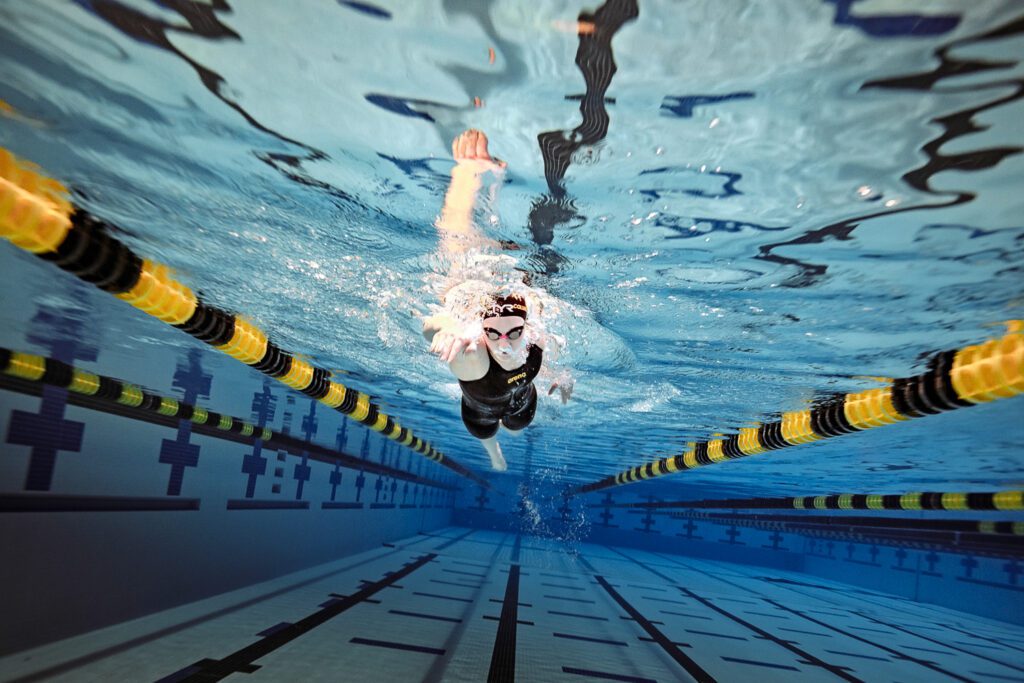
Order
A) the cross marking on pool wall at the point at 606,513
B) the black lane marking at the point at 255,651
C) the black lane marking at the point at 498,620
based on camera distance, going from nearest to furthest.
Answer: the black lane marking at the point at 255,651 < the black lane marking at the point at 498,620 < the cross marking on pool wall at the point at 606,513

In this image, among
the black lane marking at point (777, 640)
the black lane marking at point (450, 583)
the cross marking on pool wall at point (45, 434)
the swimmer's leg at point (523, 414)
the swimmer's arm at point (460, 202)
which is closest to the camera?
the swimmer's arm at point (460, 202)

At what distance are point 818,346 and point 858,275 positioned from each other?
171 cm

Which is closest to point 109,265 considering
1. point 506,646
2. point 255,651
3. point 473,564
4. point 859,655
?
point 255,651

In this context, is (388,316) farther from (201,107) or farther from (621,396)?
(621,396)

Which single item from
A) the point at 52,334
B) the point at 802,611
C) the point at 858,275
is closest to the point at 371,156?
the point at 858,275

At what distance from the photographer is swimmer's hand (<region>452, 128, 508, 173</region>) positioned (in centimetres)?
314

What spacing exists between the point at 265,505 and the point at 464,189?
7.63 m

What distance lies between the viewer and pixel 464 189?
366 centimetres

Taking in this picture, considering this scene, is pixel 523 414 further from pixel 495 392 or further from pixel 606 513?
pixel 606 513

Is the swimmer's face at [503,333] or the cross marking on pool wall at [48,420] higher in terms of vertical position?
the swimmer's face at [503,333]

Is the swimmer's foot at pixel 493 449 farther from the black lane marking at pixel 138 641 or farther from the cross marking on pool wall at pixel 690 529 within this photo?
the cross marking on pool wall at pixel 690 529

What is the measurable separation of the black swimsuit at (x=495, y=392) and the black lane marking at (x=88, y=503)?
12.6 ft

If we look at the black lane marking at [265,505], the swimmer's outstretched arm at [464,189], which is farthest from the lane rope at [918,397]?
the black lane marking at [265,505]

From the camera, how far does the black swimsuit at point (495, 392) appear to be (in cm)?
511
